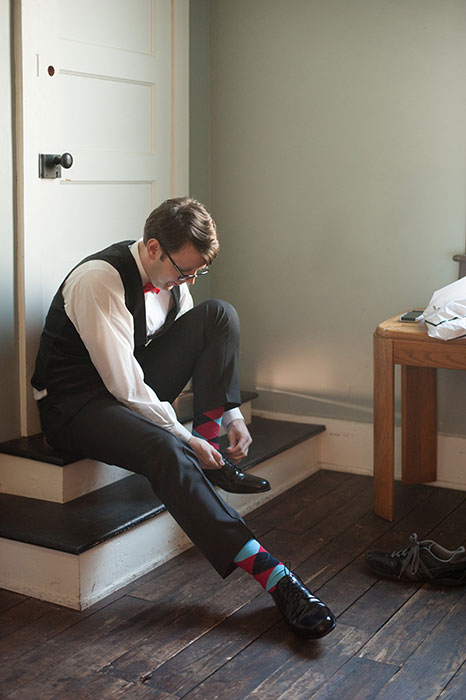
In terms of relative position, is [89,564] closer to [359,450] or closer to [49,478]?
[49,478]

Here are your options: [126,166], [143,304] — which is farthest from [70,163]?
[143,304]

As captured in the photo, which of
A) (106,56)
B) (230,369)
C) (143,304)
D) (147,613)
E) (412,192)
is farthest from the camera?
(412,192)

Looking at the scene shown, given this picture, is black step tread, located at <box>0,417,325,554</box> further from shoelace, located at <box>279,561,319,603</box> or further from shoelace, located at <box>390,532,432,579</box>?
shoelace, located at <box>390,532,432,579</box>

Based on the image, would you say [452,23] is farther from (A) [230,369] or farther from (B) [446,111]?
(A) [230,369]

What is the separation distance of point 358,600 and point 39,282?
1.36 metres

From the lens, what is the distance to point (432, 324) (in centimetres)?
262

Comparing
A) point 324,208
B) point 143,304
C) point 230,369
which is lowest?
point 230,369

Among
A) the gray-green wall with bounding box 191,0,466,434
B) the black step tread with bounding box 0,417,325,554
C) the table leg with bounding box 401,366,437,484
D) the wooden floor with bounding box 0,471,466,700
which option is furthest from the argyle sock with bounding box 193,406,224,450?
the gray-green wall with bounding box 191,0,466,434

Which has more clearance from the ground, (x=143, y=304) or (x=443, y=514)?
(x=143, y=304)

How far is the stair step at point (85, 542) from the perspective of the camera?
87.6 inches

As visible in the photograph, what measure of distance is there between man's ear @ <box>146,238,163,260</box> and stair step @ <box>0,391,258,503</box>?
65 centimetres

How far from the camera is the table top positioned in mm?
2607

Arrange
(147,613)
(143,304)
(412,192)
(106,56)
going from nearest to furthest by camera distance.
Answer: (147,613) < (143,304) < (106,56) < (412,192)

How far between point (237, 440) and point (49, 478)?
57cm
